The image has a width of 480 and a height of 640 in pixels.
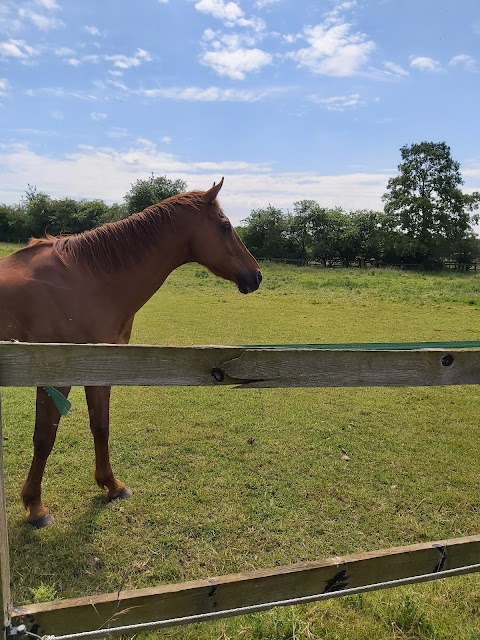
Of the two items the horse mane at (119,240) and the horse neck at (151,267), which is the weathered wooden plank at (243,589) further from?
the horse mane at (119,240)

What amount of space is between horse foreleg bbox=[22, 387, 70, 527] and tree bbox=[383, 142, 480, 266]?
135 feet

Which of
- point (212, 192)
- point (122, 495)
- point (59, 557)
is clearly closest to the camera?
point (59, 557)

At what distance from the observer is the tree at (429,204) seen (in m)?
41.0

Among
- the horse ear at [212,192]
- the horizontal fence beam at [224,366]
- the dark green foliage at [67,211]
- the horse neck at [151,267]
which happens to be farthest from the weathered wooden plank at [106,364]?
the dark green foliage at [67,211]

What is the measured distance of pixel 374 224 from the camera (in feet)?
141

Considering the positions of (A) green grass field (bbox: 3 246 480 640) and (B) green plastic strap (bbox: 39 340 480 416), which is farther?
(A) green grass field (bbox: 3 246 480 640)

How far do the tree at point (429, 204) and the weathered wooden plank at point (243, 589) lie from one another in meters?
41.5

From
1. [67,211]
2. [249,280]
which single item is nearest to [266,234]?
[67,211]

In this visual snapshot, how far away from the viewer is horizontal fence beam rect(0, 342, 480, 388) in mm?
1523

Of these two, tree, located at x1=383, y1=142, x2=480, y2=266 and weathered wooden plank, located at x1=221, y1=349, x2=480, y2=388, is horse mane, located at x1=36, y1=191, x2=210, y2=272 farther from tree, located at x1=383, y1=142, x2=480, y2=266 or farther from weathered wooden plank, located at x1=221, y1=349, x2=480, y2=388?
tree, located at x1=383, y1=142, x2=480, y2=266

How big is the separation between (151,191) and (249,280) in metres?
35.7

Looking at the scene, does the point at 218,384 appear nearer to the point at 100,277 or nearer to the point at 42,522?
the point at 100,277

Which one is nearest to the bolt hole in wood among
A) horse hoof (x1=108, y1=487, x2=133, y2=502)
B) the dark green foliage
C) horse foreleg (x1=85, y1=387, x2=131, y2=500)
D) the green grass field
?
the green grass field

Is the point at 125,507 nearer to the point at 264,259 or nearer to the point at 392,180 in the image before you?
the point at 264,259
